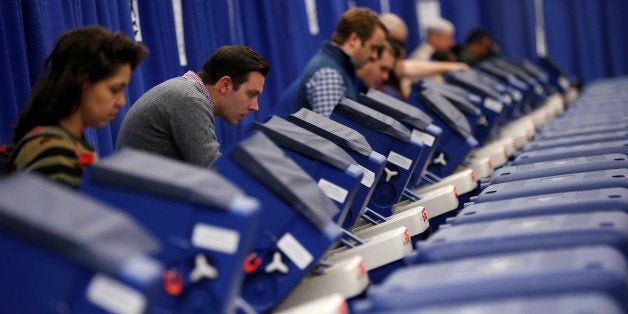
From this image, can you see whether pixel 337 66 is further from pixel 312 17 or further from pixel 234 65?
pixel 312 17

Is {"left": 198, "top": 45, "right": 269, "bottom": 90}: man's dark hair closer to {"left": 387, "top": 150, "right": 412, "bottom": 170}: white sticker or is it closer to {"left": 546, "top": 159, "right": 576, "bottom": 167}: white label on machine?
{"left": 387, "top": 150, "right": 412, "bottom": 170}: white sticker

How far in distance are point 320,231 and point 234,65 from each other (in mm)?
995

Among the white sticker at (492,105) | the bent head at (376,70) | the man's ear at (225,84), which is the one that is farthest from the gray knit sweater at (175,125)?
the white sticker at (492,105)

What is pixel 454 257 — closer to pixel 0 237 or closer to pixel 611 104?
pixel 0 237

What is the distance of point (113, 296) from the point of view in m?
1.72

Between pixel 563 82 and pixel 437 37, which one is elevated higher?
pixel 437 37

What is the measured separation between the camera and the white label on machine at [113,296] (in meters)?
1.67

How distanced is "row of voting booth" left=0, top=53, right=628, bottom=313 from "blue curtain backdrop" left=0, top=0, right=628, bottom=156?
1.03 meters

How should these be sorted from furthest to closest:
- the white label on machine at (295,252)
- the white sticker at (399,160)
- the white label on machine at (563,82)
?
the white label on machine at (563,82)
the white sticker at (399,160)
the white label on machine at (295,252)

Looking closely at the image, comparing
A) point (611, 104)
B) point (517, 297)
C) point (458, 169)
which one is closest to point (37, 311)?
point (517, 297)

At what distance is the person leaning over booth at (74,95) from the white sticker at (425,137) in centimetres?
185

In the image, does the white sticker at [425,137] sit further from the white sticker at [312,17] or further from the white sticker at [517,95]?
the white sticker at [517,95]

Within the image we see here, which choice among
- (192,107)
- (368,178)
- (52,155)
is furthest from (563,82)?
(52,155)

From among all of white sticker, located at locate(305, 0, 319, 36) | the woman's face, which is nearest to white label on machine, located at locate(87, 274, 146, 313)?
the woman's face
